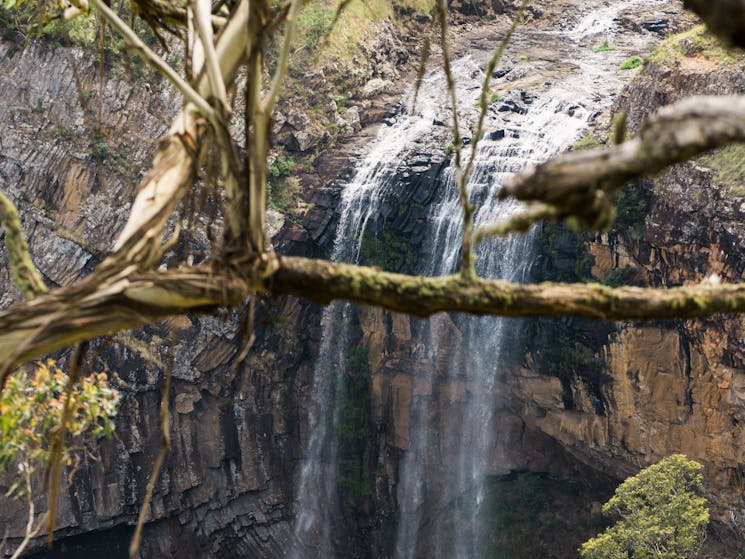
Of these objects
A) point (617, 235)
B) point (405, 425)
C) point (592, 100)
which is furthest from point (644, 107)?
point (405, 425)

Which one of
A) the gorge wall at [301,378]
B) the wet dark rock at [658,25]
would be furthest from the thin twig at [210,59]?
the wet dark rock at [658,25]

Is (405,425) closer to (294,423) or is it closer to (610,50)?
(294,423)

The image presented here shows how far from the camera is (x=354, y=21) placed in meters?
20.1

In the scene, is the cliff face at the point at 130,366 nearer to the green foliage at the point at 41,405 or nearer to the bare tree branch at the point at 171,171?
the green foliage at the point at 41,405

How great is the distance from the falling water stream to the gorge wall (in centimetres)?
21

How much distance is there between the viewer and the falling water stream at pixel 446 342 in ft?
52.5

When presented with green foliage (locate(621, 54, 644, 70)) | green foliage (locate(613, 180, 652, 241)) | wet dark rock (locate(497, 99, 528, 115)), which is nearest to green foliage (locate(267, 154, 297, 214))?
wet dark rock (locate(497, 99, 528, 115))

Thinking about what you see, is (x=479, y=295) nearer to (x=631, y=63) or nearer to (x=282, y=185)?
(x=282, y=185)

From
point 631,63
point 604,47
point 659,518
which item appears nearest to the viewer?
point 659,518

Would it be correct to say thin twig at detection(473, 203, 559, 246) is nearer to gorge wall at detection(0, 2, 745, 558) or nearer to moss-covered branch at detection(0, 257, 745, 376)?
moss-covered branch at detection(0, 257, 745, 376)

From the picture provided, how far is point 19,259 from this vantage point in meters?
2.59

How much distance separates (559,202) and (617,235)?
41.3 feet

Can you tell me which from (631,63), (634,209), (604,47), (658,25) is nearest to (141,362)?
(634,209)

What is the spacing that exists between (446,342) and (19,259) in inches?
563
